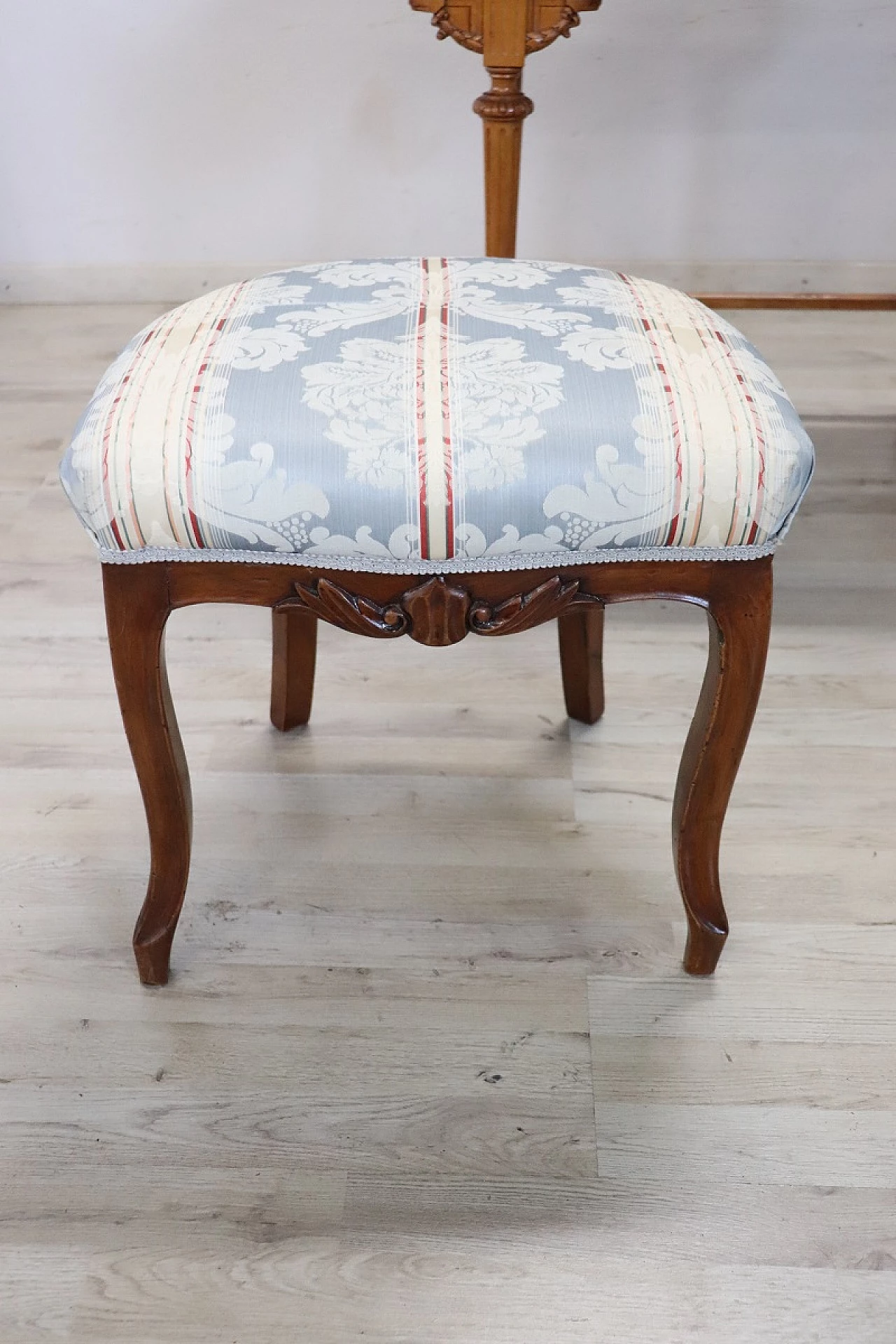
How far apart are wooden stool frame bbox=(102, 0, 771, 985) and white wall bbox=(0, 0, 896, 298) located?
1.51 meters

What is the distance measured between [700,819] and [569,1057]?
21cm

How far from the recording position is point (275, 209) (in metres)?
2.11

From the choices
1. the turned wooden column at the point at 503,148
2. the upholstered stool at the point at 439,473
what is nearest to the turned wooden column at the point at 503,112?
the turned wooden column at the point at 503,148

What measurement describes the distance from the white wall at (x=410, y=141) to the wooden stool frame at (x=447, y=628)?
151 centimetres

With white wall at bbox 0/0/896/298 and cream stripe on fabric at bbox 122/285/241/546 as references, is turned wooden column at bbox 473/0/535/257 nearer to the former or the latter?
white wall at bbox 0/0/896/298

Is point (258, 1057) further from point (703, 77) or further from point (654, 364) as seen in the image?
point (703, 77)

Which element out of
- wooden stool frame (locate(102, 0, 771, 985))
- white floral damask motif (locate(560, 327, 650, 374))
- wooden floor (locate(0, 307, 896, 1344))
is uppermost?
white floral damask motif (locate(560, 327, 650, 374))

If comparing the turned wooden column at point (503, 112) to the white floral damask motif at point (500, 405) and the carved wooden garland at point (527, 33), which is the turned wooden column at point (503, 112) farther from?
the white floral damask motif at point (500, 405)

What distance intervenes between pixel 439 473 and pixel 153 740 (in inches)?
11.2

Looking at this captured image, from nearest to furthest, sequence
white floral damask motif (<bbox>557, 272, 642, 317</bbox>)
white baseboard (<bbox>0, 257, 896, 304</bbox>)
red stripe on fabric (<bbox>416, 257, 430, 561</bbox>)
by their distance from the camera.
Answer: red stripe on fabric (<bbox>416, 257, 430, 561</bbox>) → white floral damask motif (<bbox>557, 272, 642, 317</bbox>) → white baseboard (<bbox>0, 257, 896, 304</bbox>)

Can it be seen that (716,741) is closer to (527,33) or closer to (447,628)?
(447,628)

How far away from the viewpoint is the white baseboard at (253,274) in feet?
7.00

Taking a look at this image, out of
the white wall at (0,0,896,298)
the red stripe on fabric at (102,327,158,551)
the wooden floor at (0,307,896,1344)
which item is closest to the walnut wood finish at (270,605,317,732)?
the wooden floor at (0,307,896,1344)

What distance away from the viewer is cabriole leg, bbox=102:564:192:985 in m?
0.75
